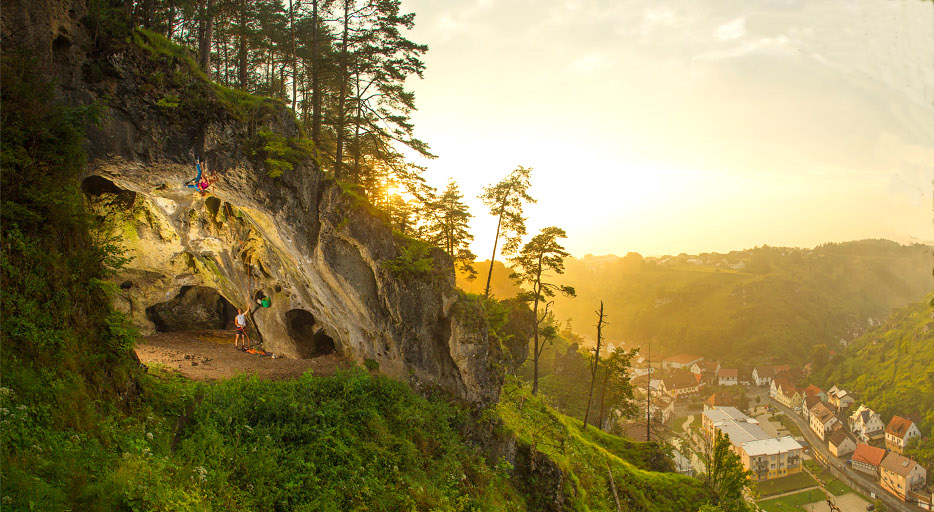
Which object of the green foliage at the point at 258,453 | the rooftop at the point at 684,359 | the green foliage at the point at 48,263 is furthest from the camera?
the rooftop at the point at 684,359

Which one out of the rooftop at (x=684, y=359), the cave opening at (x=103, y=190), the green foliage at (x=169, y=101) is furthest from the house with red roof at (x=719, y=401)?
the green foliage at (x=169, y=101)

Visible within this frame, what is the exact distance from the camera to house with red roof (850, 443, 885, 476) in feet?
171

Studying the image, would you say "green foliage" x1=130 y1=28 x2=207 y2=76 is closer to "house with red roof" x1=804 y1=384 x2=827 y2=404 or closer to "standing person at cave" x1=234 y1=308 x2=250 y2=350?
"standing person at cave" x1=234 y1=308 x2=250 y2=350

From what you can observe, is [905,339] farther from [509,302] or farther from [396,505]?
[396,505]

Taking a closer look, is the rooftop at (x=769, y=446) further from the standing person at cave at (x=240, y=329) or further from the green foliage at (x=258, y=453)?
the standing person at cave at (x=240, y=329)

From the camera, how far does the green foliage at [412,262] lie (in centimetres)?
1566

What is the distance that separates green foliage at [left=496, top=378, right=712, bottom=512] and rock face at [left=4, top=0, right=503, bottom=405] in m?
Result: 4.84

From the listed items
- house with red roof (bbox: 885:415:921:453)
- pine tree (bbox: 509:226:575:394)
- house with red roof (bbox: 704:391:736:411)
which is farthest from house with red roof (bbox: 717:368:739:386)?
pine tree (bbox: 509:226:575:394)

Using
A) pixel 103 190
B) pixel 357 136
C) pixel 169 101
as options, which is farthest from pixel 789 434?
pixel 103 190

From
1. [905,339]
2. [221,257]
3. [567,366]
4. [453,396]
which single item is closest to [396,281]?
[453,396]

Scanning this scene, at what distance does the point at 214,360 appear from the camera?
1483cm

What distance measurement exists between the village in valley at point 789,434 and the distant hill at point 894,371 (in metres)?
2.44

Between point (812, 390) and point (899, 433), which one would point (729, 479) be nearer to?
point (899, 433)

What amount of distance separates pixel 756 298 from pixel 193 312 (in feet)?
503
